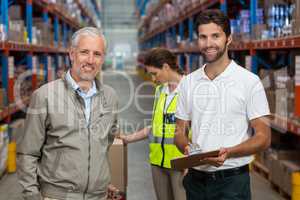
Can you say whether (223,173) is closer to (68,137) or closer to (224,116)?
(224,116)

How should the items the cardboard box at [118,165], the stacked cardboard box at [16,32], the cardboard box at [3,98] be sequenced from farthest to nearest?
the stacked cardboard box at [16,32] < the cardboard box at [3,98] < the cardboard box at [118,165]

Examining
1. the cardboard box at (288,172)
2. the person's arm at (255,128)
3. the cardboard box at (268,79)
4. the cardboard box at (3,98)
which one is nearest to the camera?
the person's arm at (255,128)

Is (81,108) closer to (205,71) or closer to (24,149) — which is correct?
(24,149)

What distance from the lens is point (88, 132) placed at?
225cm

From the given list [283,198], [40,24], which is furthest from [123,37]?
[283,198]

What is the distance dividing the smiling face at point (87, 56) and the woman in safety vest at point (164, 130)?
1040mm

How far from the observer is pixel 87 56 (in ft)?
7.32

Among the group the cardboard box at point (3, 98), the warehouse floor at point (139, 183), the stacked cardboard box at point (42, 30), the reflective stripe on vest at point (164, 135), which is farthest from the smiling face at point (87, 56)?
the stacked cardboard box at point (42, 30)

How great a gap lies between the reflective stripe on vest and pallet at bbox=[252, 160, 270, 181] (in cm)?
254

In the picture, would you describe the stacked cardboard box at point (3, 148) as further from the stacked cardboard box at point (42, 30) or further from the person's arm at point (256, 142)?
the person's arm at point (256, 142)

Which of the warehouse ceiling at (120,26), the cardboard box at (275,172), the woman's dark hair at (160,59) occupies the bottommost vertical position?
the cardboard box at (275,172)

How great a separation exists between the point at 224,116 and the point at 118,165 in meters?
0.87

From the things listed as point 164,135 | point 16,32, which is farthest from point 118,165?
point 16,32

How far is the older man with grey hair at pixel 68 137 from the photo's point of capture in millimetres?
2189
